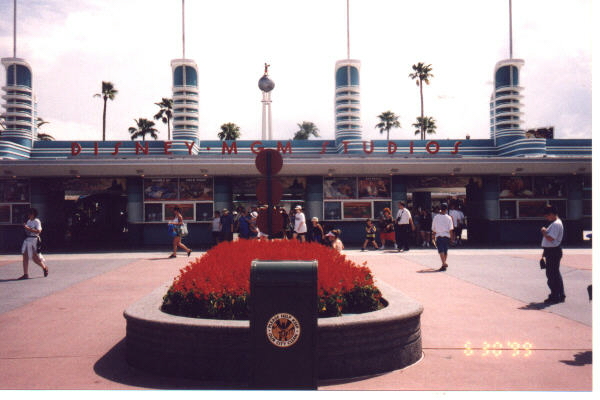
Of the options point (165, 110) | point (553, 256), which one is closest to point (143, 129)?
point (165, 110)

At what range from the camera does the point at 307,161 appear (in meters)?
18.5

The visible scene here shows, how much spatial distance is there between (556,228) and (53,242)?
19.8 m

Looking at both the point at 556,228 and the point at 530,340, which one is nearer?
the point at 530,340

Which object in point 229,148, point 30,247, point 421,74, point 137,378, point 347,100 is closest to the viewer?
point 137,378

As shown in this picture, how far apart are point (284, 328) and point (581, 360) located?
137 inches

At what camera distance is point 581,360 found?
17.2ft

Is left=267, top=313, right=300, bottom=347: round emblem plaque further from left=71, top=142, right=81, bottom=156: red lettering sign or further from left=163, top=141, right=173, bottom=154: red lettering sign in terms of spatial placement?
left=71, top=142, right=81, bottom=156: red lettering sign

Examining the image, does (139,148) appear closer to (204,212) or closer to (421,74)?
(204,212)

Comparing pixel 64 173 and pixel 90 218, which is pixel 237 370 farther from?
pixel 90 218

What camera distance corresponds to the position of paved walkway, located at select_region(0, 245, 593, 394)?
15.8 feet

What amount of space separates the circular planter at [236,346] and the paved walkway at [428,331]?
0.43 ft

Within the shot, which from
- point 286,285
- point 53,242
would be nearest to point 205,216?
point 53,242

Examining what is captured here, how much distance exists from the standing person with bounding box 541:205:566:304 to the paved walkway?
10.3 inches

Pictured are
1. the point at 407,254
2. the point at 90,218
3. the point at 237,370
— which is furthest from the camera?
the point at 90,218
